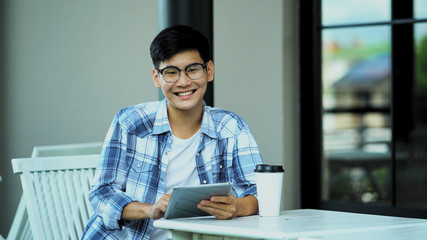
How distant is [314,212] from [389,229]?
38 centimetres

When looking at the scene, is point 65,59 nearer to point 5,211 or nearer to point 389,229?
point 5,211

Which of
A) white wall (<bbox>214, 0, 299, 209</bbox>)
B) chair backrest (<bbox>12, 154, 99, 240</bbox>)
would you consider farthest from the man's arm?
white wall (<bbox>214, 0, 299, 209</bbox>)

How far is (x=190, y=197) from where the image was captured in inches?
73.4

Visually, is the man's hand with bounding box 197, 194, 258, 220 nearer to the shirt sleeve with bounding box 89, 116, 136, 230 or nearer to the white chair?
the shirt sleeve with bounding box 89, 116, 136, 230

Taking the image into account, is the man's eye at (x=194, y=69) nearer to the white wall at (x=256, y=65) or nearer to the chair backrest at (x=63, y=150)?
the chair backrest at (x=63, y=150)

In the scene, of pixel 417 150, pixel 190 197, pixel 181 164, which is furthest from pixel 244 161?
pixel 417 150

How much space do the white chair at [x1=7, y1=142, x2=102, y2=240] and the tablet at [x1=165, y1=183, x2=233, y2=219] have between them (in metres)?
1.37

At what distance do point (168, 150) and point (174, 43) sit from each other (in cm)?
37

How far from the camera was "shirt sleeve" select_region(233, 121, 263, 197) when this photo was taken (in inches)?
89.2

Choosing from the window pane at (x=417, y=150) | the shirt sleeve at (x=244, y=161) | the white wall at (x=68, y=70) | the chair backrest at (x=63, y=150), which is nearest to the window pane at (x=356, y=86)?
the window pane at (x=417, y=150)

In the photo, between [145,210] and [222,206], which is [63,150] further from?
[222,206]

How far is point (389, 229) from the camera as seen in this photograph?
1816mm

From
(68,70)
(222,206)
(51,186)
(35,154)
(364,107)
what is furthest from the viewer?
(364,107)

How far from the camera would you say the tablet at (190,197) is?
71.9 inches
